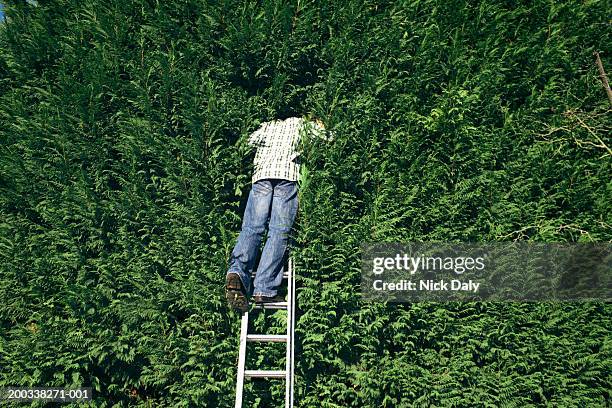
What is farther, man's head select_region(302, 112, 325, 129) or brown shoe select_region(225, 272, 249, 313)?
man's head select_region(302, 112, 325, 129)

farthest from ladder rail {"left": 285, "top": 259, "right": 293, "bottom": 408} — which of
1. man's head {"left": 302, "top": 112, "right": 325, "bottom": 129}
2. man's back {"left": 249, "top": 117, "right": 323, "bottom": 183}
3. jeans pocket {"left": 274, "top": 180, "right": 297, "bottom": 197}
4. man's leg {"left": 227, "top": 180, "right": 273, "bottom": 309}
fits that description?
A: man's head {"left": 302, "top": 112, "right": 325, "bottom": 129}

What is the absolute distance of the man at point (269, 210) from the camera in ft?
14.7

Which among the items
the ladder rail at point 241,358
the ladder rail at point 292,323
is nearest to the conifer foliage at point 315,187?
the ladder rail at point 292,323

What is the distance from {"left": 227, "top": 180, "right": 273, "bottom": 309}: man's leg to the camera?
14.4 feet

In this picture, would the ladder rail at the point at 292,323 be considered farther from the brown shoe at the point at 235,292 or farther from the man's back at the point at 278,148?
the man's back at the point at 278,148

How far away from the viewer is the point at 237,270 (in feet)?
14.4

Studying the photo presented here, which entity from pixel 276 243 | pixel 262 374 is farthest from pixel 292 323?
pixel 276 243

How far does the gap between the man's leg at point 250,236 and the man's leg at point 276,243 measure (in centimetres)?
8

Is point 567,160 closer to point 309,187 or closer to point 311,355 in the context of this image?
point 309,187

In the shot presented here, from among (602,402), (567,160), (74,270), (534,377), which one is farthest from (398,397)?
(74,270)

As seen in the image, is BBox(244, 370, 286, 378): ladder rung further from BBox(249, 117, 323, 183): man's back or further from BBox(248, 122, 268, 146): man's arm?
BBox(248, 122, 268, 146): man's arm

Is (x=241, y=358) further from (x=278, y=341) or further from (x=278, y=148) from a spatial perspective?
(x=278, y=148)

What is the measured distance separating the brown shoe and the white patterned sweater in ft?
3.38

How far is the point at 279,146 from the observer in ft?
15.6
